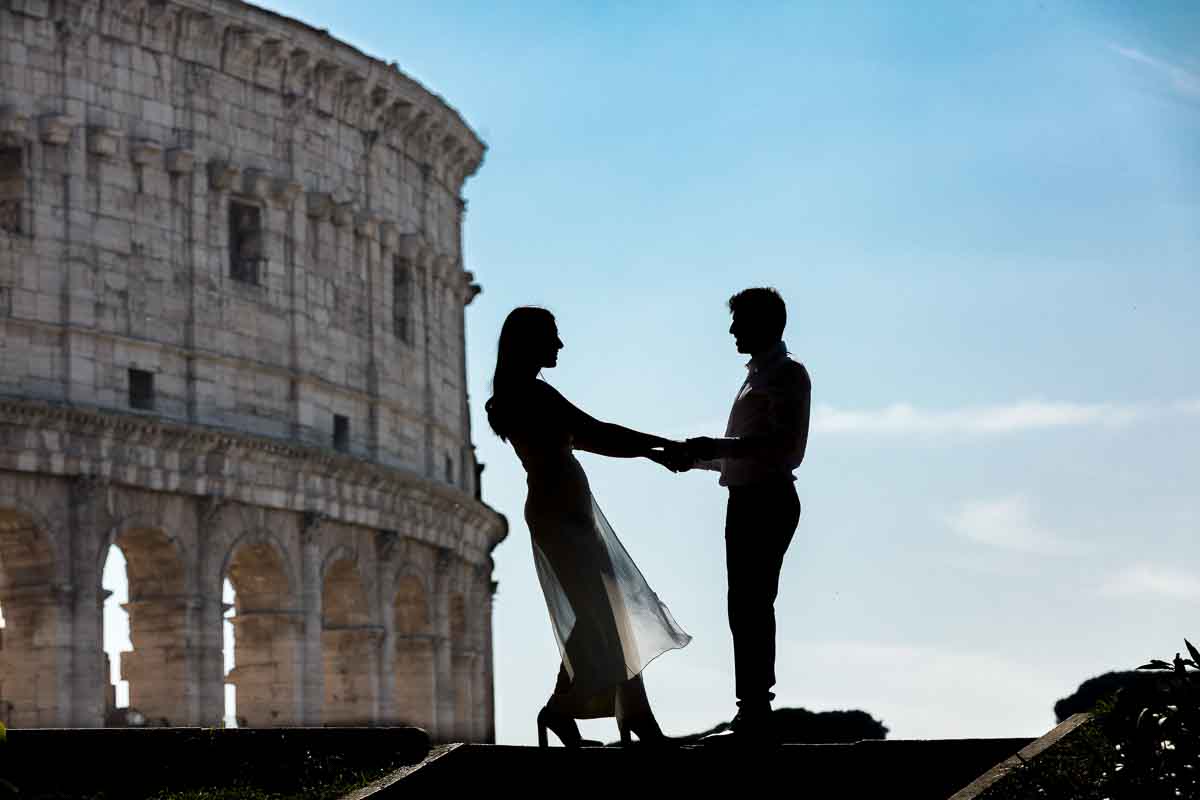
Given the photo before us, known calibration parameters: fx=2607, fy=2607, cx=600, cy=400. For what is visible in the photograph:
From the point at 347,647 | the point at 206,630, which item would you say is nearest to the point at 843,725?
the point at 206,630

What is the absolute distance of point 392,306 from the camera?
48.0 metres

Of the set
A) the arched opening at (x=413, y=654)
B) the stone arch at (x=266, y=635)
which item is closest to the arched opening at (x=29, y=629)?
the stone arch at (x=266, y=635)

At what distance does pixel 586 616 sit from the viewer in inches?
471

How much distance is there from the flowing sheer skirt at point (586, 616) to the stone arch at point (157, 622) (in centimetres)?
2890

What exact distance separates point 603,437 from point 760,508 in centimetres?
80

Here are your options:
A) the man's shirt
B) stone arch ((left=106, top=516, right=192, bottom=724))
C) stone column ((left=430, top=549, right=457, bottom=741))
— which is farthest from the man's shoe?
stone column ((left=430, top=549, right=457, bottom=741))

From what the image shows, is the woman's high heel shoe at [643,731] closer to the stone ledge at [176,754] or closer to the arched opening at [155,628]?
the stone ledge at [176,754]

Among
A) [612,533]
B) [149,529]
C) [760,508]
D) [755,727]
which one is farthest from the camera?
[149,529]

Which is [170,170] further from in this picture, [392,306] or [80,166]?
[392,306]

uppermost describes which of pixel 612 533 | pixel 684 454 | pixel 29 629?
pixel 29 629

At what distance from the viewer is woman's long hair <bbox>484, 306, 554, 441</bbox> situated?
12.1m

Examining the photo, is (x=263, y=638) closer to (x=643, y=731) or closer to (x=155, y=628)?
(x=155, y=628)

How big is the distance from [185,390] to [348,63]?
26.7ft

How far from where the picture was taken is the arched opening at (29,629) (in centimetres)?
3800
